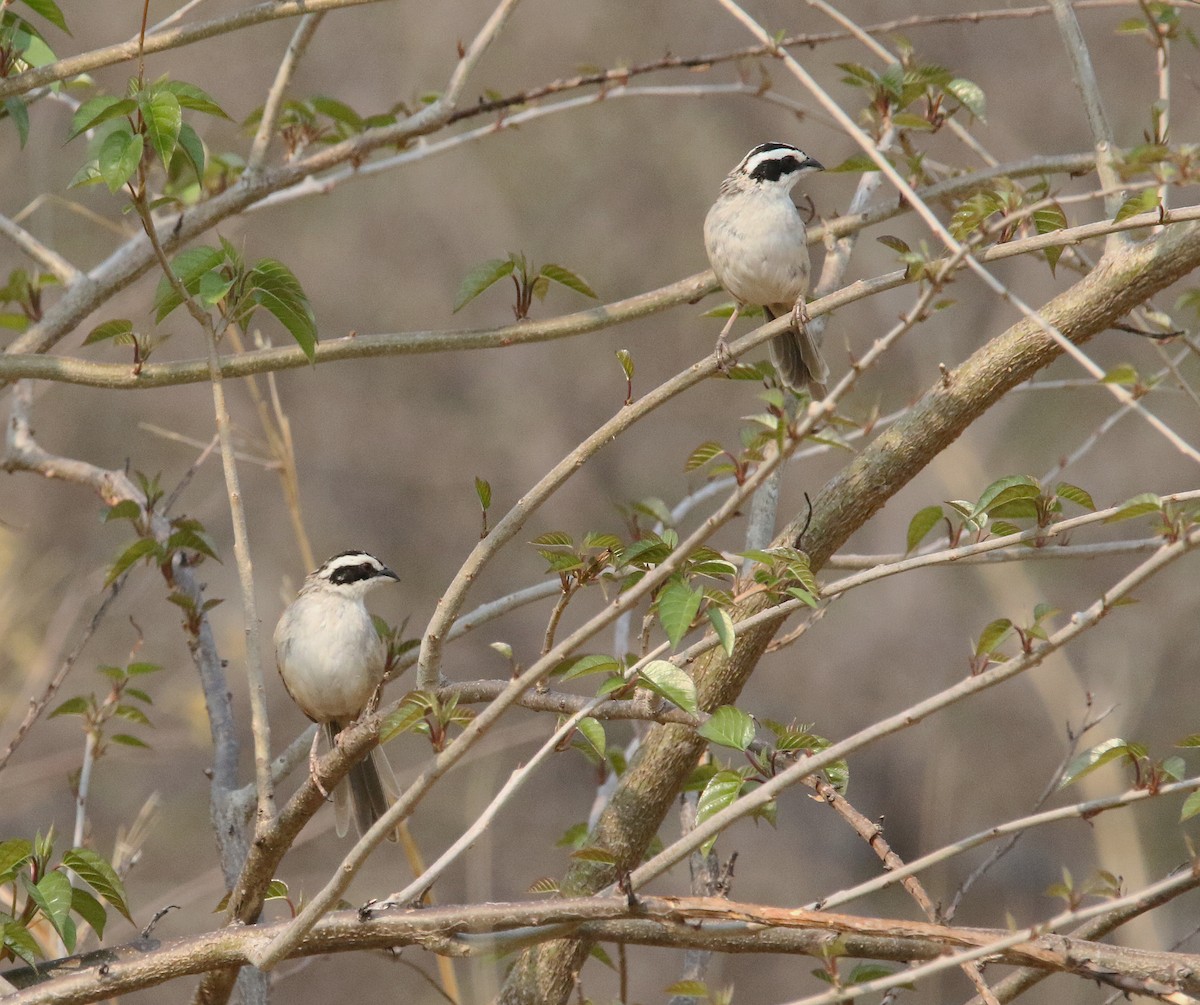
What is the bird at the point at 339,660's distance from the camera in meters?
4.60

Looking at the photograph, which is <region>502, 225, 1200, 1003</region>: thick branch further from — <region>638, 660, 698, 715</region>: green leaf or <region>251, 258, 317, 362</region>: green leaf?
<region>251, 258, 317, 362</region>: green leaf

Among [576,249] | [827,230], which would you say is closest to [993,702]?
[576,249]

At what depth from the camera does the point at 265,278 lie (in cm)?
296

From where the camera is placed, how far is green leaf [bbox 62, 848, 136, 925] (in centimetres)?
284

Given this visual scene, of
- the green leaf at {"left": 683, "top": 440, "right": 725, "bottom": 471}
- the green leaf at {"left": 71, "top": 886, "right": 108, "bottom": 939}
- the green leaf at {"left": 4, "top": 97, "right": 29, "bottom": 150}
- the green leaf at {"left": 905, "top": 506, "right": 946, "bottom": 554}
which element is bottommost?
the green leaf at {"left": 71, "top": 886, "right": 108, "bottom": 939}

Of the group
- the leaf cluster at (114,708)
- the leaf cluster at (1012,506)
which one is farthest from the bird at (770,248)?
the leaf cluster at (114,708)

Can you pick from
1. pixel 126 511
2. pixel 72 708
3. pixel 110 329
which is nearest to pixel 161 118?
pixel 110 329

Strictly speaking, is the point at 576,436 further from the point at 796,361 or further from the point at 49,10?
the point at 49,10

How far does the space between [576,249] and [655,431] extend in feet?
6.00

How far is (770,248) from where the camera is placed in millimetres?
4770

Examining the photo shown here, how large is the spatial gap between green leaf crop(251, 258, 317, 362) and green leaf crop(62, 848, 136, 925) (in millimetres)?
1157

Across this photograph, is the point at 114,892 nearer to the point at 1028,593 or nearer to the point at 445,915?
the point at 445,915

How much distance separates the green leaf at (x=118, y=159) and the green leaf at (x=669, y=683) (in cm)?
145

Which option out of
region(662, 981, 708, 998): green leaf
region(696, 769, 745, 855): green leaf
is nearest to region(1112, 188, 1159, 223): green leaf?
region(696, 769, 745, 855): green leaf
